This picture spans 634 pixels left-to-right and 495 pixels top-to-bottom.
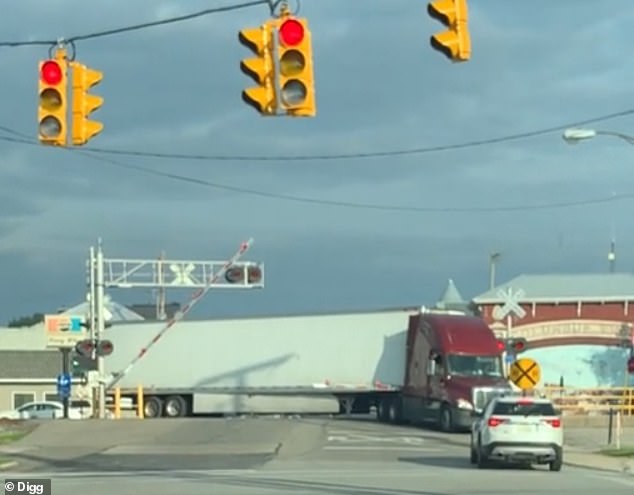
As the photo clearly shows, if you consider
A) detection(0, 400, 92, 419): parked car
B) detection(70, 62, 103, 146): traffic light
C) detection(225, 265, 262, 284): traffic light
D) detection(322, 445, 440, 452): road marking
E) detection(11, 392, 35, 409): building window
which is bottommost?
detection(11, 392, 35, 409): building window

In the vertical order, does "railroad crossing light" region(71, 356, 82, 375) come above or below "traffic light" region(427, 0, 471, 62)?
below

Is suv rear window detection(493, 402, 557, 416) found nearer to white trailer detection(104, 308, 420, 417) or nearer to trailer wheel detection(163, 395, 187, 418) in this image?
white trailer detection(104, 308, 420, 417)

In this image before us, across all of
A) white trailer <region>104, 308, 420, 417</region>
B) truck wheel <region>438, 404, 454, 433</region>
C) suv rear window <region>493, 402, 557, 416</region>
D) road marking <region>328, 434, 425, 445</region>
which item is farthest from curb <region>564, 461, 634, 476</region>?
white trailer <region>104, 308, 420, 417</region>

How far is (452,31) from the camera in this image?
15188 mm

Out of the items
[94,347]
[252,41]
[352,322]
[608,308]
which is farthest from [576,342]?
[252,41]

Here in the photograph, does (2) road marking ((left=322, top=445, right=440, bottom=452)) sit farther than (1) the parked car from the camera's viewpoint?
No

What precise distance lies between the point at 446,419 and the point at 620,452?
9.42m

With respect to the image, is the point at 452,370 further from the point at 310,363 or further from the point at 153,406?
the point at 153,406

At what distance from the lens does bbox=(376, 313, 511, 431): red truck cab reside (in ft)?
141

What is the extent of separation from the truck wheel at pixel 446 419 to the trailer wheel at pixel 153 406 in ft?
44.9

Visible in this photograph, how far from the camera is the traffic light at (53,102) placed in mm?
16984

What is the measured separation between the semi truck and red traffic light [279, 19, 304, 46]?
28753 mm

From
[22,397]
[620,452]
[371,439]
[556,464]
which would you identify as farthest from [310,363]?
[22,397]

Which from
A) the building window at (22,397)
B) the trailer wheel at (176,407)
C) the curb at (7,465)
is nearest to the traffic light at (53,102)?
the curb at (7,465)
